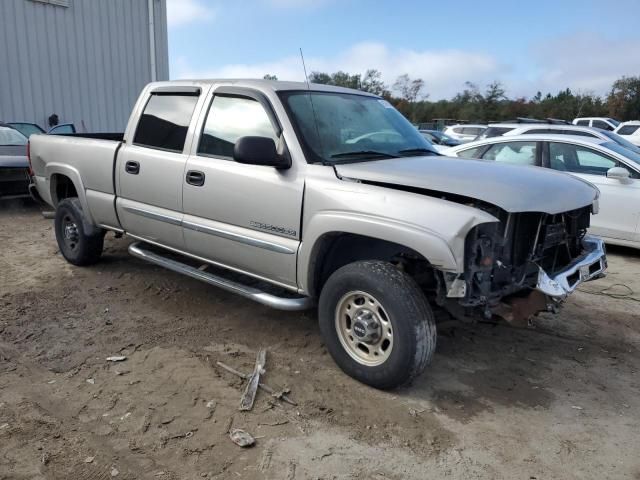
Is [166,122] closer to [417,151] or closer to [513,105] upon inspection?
[417,151]

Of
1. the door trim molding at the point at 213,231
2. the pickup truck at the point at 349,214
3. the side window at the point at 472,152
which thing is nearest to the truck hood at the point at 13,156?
the pickup truck at the point at 349,214

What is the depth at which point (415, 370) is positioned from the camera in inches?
128

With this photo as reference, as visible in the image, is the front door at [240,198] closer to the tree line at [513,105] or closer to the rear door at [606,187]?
the rear door at [606,187]

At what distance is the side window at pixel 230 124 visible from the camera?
400cm

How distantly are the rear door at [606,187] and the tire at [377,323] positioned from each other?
15.4ft

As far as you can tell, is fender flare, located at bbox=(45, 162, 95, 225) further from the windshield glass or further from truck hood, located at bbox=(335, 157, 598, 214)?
the windshield glass

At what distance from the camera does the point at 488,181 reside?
3254 mm

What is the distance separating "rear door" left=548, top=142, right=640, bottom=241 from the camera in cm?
668

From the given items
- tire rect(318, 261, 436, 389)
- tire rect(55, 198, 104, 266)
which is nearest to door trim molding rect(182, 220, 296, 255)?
tire rect(318, 261, 436, 389)

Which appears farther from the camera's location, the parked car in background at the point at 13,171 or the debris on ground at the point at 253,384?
the parked car in background at the point at 13,171

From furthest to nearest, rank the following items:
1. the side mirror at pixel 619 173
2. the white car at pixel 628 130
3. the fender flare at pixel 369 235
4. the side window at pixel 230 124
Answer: the white car at pixel 628 130 < the side mirror at pixel 619 173 < the side window at pixel 230 124 < the fender flare at pixel 369 235

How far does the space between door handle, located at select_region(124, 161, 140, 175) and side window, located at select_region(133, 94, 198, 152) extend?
0.66ft

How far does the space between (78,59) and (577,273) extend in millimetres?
15000

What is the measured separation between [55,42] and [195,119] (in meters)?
12.4
